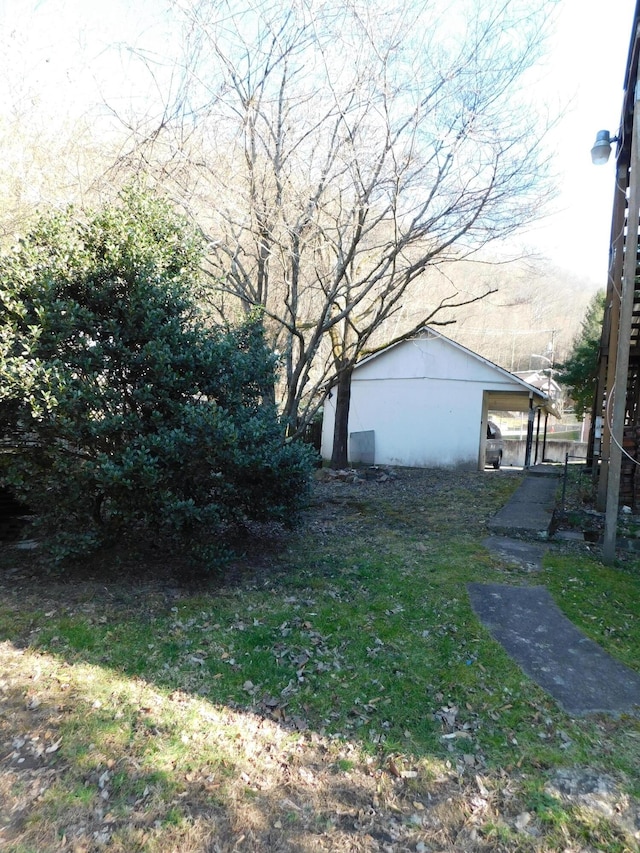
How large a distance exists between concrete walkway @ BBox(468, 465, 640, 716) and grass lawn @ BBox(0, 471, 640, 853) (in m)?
0.14

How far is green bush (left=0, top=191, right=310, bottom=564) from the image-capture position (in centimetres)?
438

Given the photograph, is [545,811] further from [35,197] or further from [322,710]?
[35,197]

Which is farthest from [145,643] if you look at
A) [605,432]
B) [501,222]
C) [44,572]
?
[501,222]

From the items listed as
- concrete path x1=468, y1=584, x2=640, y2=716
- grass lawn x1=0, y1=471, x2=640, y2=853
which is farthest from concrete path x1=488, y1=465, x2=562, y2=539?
concrete path x1=468, y1=584, x2=640, y2=716

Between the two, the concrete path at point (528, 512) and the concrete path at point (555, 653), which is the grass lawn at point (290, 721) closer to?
the concrete path at point (555, 653)

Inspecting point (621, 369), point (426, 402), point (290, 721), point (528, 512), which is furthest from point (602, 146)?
point (426, 402)

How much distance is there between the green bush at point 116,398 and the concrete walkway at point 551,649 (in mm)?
2304

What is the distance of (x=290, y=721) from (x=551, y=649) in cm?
214

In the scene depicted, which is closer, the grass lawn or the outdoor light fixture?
the grass lawn

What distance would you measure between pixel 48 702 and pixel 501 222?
840cm

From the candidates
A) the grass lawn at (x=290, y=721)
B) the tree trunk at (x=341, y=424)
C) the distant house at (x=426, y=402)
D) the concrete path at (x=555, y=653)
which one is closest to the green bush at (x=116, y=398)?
the grass lawn at (x=290, y=721)

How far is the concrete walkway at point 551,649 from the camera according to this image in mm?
3434

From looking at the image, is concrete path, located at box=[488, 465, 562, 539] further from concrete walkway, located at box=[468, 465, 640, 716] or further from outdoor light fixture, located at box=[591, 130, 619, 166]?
outdoor light fixture, located at box=[591, 130, 619, 166]

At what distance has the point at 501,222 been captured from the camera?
8305 mm
